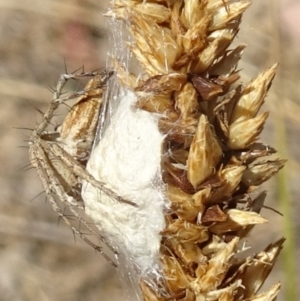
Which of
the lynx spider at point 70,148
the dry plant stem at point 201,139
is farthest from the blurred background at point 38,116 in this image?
the dry plant stem at point 201,139

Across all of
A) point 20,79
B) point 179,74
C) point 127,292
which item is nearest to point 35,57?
point 20,79

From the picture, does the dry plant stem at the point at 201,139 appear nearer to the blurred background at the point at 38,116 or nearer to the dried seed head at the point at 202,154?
the dried seed head at the point at 202,154

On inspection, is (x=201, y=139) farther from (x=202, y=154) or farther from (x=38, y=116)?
(x=38, y=116)

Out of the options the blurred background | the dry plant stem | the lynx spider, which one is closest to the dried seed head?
the dry plant stem

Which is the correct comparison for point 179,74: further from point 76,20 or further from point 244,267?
point 76,20

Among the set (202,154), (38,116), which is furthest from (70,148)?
(38,116)

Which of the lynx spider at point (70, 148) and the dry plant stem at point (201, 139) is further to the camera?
the lynx spider at point (70, 148)

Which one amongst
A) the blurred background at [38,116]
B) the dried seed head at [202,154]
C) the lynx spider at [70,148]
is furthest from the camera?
A: the blurred background at [38,116]
